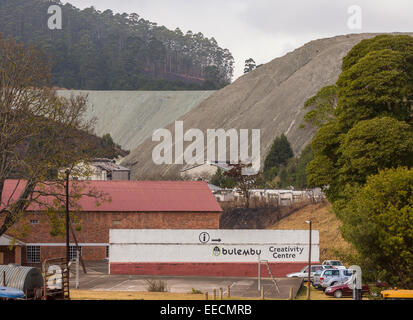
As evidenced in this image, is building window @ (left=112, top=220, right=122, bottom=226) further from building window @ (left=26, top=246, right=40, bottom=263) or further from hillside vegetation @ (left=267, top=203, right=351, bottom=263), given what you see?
hillside vegetation @ (left=267, top=203, right=351, bottom=263)

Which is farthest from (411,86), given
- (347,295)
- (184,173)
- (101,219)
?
(184,173)

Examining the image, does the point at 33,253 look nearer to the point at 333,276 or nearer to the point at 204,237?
the point at 204,237

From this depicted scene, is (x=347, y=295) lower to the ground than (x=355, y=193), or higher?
lower

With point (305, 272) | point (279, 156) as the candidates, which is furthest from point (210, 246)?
point (279, 156)

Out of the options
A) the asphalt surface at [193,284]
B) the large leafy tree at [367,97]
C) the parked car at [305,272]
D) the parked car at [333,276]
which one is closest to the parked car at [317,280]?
the parked car at [333,276]

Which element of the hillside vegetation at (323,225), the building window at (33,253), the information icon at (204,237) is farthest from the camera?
the hillside vegetation at (323,225)

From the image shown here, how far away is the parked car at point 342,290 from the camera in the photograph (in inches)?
1380

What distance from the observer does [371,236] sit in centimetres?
3597

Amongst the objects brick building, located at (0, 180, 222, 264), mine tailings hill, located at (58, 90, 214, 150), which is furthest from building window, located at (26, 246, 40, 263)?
mine tailings hill, located at (58, 90, 214, 150)

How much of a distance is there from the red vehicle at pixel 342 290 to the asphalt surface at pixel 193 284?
1912mm

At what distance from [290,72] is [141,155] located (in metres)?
41.2

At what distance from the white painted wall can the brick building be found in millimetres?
6471

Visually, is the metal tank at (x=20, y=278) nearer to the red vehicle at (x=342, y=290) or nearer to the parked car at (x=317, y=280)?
the red vehicle at (x=342, y=290)
